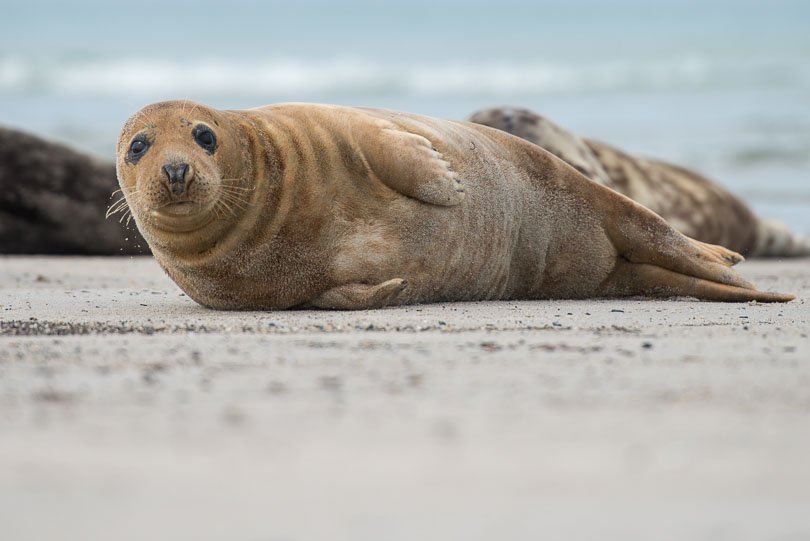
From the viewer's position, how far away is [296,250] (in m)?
5.34

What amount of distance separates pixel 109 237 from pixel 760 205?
7.02 metres

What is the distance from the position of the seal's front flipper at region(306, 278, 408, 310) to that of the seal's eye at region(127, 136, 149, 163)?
928 mm

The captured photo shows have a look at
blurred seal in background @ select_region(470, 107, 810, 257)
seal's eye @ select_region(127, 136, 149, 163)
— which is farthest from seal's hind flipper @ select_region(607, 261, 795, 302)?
seal's eye @ select_region(127, 136, 149, 163)

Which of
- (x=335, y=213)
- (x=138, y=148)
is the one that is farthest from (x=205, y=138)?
(x=335, y=213)

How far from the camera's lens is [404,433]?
2.73m

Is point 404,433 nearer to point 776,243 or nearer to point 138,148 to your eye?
point 138,148

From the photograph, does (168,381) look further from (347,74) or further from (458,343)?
(347,74)

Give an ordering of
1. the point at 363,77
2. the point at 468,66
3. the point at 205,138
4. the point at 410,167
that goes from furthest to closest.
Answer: the point at 468,66 < the point at 363,77 < the point at 410,167 < the point at 205,138

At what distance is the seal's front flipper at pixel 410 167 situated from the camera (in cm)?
538

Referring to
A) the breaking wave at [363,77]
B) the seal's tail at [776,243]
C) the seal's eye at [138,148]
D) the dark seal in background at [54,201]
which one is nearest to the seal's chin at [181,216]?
the seal's eye at [138,148]

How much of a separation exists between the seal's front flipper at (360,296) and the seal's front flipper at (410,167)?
42 centimetres

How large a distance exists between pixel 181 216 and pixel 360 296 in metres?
0.79

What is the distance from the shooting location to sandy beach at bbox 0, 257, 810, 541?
2.19 m

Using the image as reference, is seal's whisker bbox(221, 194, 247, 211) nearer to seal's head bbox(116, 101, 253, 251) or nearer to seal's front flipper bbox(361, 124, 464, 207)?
seal's head bbox(116, 101, 253, 251)
